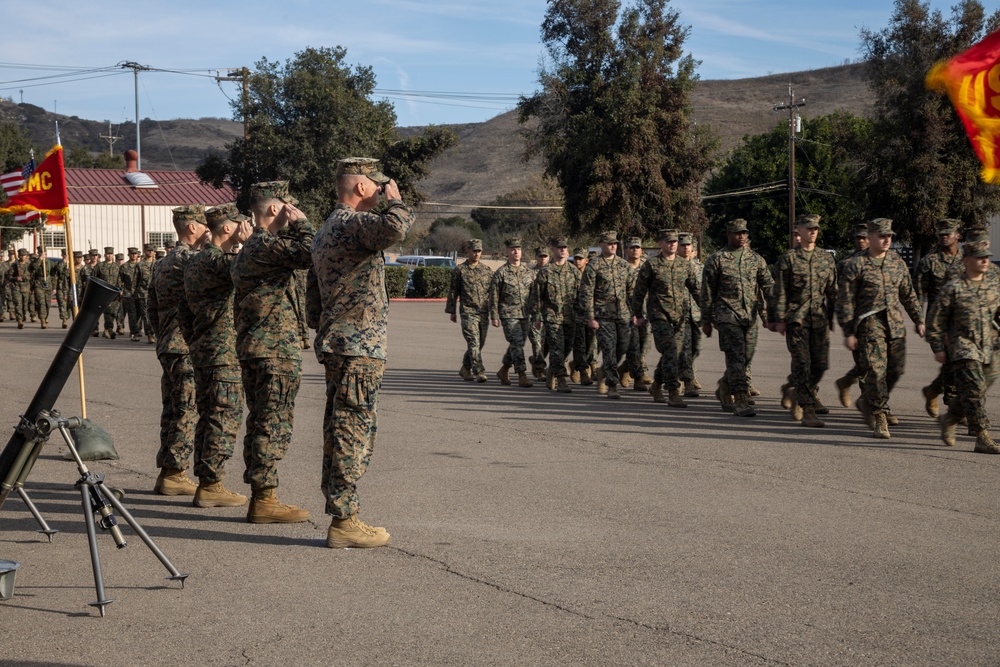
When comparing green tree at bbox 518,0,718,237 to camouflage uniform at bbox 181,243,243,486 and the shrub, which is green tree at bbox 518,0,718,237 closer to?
the shrub

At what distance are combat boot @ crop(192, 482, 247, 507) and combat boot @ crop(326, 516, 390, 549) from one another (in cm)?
146

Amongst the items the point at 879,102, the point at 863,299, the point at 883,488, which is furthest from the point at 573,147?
the point at 883,488

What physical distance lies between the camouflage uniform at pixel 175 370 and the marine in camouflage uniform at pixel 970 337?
6.30m

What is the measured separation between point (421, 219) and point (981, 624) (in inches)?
5289

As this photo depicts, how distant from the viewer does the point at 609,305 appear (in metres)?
14.8

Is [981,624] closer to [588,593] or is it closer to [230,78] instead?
[588,593]

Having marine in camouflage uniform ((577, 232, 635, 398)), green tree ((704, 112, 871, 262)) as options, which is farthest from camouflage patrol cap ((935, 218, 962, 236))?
green tree ((704, 112, 871, 262))

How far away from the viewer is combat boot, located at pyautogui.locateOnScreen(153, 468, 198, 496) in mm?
8320

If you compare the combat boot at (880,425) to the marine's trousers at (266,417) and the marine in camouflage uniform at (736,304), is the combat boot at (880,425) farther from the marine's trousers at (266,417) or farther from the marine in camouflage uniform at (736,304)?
the marine's trousers at (266,417)

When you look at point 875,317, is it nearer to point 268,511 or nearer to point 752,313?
point 752,313

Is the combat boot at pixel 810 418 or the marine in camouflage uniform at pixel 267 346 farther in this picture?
the combat boot at pixel 810 418

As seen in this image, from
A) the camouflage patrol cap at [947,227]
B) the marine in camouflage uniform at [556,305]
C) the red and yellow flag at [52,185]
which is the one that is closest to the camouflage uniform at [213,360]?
the red and yellow flag at [52,185]

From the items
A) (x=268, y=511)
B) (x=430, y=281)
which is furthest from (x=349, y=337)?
(x=430, y=281)

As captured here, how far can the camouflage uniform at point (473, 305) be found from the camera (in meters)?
16.7
